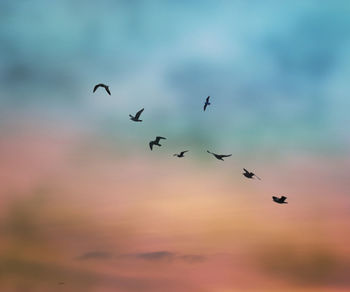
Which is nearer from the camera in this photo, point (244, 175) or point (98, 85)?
point (98, 85)

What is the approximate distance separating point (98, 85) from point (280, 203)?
48.5m

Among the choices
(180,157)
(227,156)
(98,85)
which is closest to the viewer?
(98,85)

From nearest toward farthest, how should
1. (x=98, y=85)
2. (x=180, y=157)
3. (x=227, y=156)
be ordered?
(x=98, y=85) → (x=227, y=156) → (x=180, y=157)

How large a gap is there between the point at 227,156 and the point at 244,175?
19.7 ft

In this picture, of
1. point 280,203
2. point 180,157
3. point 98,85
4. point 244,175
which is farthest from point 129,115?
point 280,203

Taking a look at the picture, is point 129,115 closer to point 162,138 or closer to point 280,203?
point 162,138

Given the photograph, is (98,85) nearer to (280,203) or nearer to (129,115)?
(129,115)

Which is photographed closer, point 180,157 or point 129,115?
point 129,115

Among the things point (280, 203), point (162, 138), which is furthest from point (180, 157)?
point (280, 203)

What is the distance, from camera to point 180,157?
142625mm

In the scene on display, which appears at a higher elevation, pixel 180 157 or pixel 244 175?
pixel 180 157

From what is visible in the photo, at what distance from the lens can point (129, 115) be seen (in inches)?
5108

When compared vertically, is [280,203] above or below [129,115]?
below

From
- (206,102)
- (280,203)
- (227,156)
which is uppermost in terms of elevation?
(206,102)
